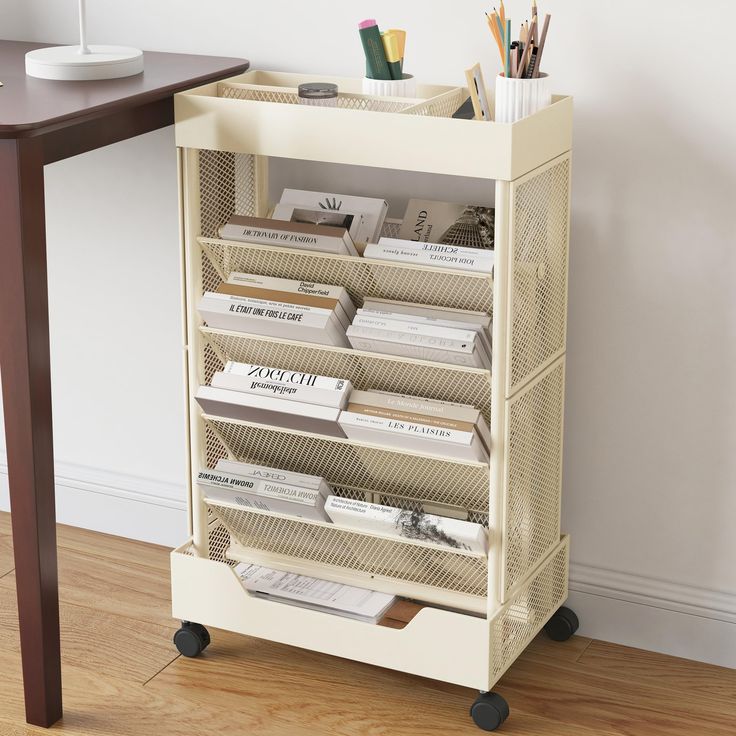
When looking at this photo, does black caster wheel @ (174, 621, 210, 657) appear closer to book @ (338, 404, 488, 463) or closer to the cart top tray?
book @ (338, 404, 488, 463)

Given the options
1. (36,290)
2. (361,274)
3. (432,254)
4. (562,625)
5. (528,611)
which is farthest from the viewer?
(562,625)

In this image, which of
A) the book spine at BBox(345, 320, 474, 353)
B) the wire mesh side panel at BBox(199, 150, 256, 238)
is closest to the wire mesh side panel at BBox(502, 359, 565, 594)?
the book spine at BBox(345, 320, 474, 353)

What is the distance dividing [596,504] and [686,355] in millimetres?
296

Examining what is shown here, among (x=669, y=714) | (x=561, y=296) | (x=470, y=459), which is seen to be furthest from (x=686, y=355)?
(x=669, y=714)

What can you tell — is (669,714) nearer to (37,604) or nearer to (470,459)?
(470,459)

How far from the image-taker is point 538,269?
164 centimetres

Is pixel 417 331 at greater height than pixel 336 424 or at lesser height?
greater

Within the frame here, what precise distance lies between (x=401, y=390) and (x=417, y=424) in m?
0.10

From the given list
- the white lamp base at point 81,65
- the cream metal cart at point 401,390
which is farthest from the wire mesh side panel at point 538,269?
the white lamp base at point 81,65

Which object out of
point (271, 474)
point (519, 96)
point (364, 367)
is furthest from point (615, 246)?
point (271, 474)

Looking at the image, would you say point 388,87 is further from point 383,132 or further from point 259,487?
point 259,487

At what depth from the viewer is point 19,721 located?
1.69m

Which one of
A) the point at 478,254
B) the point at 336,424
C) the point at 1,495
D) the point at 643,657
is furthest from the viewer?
the point at 1,495

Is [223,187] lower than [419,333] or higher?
higher
